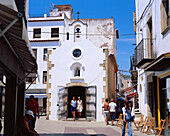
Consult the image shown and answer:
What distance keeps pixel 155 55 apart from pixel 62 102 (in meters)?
10.8

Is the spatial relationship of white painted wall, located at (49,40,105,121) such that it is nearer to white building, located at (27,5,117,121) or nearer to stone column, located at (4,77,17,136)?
white building, located at (27,5,117,121)

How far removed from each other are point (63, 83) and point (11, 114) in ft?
45.1

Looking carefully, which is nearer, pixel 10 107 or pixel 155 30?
pixel 10 107

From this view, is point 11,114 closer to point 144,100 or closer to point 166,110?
point 166,110

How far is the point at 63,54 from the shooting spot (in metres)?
23.3

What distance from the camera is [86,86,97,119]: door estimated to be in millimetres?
21891

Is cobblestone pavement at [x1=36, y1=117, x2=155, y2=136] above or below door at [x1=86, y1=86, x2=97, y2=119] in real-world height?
below

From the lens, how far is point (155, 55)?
13.8 meters

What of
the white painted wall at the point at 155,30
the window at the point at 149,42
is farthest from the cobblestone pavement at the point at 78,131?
the window at the point at 149,42

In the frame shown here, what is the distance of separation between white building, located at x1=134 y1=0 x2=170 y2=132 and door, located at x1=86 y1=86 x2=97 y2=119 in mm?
5654

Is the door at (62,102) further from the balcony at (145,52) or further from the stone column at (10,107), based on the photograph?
the stone column at (10,107)

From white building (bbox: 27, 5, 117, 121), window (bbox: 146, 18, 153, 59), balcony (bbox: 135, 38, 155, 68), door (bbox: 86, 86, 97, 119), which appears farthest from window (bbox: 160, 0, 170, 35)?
door (bbox: 86, 86, 97, 119)

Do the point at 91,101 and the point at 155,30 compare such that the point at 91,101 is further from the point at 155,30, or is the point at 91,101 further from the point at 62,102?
the point at 155,30

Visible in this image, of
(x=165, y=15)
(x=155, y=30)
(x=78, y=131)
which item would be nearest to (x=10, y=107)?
(x=78, y=131)
